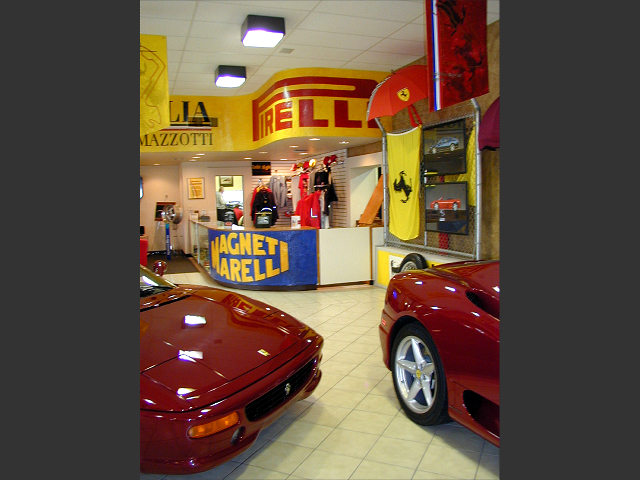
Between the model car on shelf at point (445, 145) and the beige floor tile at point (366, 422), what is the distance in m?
4.02

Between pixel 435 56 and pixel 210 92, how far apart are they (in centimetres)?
726

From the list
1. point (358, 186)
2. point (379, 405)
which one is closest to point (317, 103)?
point (358, 186)

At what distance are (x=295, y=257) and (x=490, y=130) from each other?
3739 millimetres

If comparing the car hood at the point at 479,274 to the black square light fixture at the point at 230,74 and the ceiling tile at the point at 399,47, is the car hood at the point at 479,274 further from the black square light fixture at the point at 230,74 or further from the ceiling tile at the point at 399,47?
the black square light fixture at the point at 230,74

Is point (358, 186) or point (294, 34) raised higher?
point (294, 34)

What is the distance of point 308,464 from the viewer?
8.47 feet

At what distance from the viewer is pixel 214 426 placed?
2.15 meters

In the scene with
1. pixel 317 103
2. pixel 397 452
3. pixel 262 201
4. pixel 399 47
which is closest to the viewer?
pixel 397 452

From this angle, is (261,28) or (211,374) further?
(261,28)

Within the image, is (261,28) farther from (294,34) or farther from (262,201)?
(262,201)

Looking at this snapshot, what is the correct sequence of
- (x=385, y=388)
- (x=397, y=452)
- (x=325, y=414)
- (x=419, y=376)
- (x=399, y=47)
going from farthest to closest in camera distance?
1. (x=399, y=47)
2. (x=385, y=388)
3. (x=325, y=414)
4. (x=419, y=376)
5. (x=397, y=452)

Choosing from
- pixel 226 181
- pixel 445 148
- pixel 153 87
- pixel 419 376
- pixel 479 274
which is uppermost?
pixel 153 87

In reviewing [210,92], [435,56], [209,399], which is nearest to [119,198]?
[209,399]

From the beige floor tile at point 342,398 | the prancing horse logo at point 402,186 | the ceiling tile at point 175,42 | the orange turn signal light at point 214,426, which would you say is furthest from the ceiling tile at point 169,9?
the orange turn signal light at point 214,426
